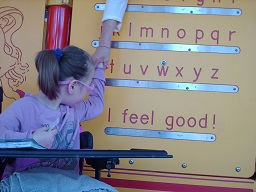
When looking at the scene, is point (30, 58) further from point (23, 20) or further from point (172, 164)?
point (172, 164)

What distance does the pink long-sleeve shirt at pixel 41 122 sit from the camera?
1945mm

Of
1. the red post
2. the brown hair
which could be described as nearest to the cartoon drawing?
the red post

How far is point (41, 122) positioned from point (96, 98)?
419 mm

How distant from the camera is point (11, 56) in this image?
2.58m

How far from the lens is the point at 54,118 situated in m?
2.08

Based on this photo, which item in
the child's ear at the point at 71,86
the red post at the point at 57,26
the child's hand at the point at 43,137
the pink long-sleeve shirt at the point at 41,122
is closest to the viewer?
the child's hand at the point at 43,137

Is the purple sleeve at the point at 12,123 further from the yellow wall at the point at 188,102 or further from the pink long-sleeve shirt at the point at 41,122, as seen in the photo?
the yellow wall at the point at 188,102

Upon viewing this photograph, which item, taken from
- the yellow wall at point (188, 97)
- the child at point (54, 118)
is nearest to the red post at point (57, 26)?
the yellow wall at point (188, 97)

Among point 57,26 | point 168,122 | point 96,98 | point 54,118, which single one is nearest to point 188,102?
point 168,122

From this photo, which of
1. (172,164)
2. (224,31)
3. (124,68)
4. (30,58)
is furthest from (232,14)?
(30,58)

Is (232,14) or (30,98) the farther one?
(232,14)

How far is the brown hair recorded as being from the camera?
2.00 m

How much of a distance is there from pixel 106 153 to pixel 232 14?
126 centimetres

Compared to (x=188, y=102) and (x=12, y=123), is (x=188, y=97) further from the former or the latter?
(x=12, y=123)
